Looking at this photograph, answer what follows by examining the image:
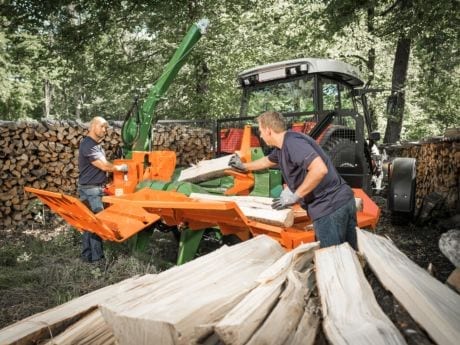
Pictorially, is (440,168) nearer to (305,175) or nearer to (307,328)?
(305,175)

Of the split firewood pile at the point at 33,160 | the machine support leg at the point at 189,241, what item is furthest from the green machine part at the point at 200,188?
the split firewood pile at the point at 33,160

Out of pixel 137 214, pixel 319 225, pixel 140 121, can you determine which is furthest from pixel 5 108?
pixel 319 225

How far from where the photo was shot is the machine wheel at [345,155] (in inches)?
225

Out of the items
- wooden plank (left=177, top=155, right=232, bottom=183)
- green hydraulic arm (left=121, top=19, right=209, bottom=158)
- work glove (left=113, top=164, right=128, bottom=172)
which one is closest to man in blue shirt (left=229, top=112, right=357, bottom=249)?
wooden plank (left=177, top=155, right=232, bottom=183)

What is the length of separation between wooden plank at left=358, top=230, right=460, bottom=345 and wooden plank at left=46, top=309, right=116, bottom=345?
1.35 m

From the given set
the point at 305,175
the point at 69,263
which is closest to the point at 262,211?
the point at 305,175

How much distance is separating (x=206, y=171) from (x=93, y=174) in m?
1.67

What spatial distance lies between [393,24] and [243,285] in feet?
30.4

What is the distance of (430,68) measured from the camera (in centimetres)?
1681

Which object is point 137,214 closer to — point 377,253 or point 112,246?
point 112,246

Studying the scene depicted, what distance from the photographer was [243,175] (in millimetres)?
4844

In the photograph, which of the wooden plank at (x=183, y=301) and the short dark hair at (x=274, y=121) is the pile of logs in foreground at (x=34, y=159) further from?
the wooden plank at (x=183, y=301)

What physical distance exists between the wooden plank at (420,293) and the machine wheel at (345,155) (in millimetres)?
3147

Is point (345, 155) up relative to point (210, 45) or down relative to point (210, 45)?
down
